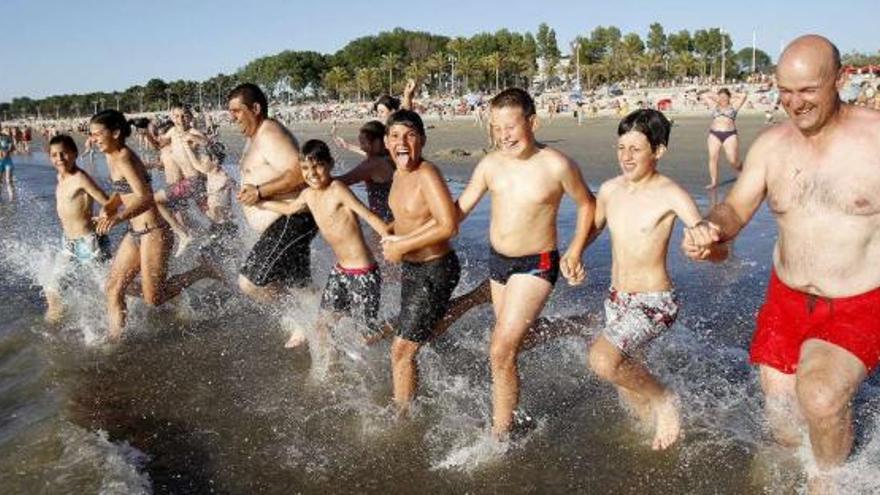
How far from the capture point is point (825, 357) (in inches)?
126

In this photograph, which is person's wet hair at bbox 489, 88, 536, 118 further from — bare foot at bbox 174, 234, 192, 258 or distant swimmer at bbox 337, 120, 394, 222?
bare foot at bbox 174, 234, 192, 258

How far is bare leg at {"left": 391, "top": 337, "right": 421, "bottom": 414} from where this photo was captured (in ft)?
15.4

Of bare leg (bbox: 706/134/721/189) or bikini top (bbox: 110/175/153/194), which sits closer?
bikini top (bbox: 110/175/153/194)

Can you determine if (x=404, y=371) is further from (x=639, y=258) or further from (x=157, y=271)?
(x=157, y=271)

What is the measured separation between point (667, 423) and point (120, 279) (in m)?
4.72

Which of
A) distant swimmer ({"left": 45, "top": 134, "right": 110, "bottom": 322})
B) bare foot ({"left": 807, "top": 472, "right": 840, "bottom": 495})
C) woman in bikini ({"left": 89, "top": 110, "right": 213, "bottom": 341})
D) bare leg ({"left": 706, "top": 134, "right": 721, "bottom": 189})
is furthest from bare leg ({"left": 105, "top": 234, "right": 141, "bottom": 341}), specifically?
bare leg ({"left": 706, "top": 134, "right": 721, "bottom": 189})

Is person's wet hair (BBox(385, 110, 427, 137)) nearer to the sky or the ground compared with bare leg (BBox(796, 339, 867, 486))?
nearer to the sky

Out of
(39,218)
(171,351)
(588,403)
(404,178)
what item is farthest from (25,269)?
(588,403)

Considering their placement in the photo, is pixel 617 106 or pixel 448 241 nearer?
pixel 448 241

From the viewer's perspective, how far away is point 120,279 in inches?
265

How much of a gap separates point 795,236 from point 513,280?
1500mm

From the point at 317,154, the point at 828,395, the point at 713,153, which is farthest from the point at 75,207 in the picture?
the point at 713,153

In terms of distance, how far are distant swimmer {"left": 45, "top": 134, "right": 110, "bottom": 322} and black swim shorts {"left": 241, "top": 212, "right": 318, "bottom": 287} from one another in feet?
5.66

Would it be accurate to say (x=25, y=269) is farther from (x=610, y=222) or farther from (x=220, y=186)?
(x=610, y=222)
